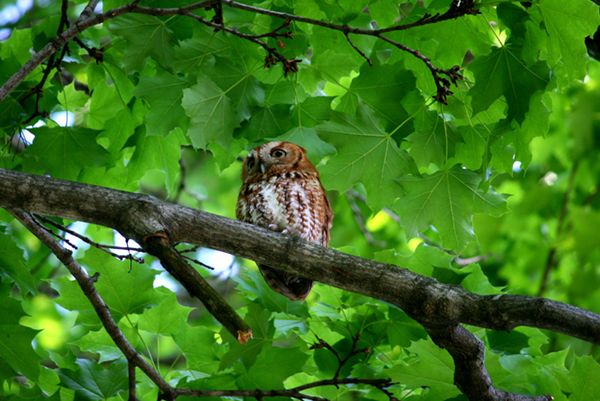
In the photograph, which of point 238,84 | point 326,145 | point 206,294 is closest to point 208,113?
point 238,84

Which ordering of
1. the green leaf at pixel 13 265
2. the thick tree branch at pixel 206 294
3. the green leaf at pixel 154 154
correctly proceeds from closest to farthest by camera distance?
the thick tree branch at pixel 206 294 → the green leaf at pixel 13 265 → the green leaf at pixel 154 154

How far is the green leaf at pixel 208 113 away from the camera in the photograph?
6.94 ft

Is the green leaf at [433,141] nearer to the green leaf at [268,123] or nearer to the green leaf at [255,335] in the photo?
the green leaf at [268,123]

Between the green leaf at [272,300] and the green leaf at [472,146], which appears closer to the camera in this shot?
the green leaf at [472,146]

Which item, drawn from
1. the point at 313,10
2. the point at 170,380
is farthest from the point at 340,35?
the point at 170,380

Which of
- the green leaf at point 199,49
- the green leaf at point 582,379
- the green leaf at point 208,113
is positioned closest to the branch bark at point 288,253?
the green leaf at point 582,379

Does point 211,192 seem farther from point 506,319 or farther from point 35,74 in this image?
point 506,319

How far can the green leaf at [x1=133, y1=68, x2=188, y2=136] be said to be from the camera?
2.28 metres

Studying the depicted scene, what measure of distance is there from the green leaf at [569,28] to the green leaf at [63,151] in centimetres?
206

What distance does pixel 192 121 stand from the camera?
2145mm

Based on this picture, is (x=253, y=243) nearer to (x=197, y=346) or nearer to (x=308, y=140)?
(x=308, y=140)

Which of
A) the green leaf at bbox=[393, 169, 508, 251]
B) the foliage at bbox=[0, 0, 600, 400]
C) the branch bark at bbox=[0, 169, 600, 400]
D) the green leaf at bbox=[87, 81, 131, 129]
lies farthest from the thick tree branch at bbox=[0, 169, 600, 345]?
the green leaf at bbox=[87, 81, 131, 129]

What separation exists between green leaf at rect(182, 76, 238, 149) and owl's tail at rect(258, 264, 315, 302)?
2.48 ft

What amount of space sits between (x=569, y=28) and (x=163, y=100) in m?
1.73
